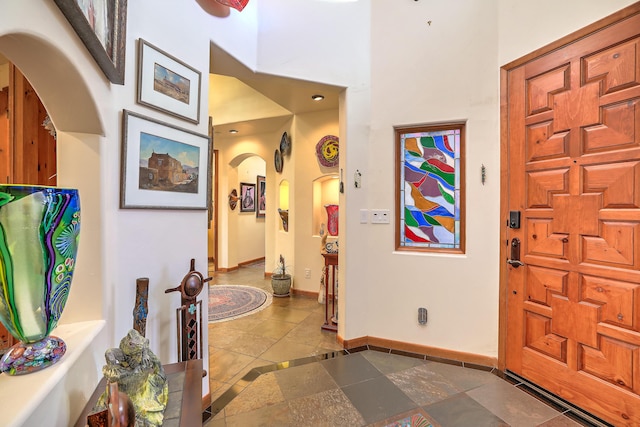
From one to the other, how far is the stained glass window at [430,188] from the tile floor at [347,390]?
99cm

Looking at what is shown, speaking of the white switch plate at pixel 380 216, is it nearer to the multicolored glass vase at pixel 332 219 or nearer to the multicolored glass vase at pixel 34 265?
the multicolored glass vase at pixel 332 219

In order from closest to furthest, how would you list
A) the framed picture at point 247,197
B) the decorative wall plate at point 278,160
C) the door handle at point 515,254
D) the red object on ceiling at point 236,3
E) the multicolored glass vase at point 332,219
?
the red object on ceiling at point 236,3, the door handle at point 515,254, the multicolored glass vase at point 332,219, the decorative wall plate at point 278,160, the framed picture at point 247,197

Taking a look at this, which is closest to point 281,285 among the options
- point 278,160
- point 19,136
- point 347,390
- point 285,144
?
point 278,160

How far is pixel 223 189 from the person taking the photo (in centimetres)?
561

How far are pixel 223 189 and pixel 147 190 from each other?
4.28m

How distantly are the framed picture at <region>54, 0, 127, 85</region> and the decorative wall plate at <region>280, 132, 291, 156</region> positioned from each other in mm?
3199

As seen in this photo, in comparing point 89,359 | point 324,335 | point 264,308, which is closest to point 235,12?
point 89,359

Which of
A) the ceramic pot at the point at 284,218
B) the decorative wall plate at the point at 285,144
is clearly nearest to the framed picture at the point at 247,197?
the ceramic pot at the point at 284,218

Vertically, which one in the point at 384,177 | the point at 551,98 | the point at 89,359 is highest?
the point at 551,98

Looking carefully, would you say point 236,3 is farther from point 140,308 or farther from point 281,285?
point 281,285

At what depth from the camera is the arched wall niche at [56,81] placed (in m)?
0.78

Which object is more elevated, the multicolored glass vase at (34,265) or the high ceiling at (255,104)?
the high ceiling at (255,104)

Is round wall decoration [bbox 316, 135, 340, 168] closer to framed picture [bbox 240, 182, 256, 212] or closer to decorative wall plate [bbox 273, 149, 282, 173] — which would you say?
decorative wall plate [bbox 273, 149, 282, 173]

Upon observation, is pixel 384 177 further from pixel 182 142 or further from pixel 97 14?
pixel 97 14
